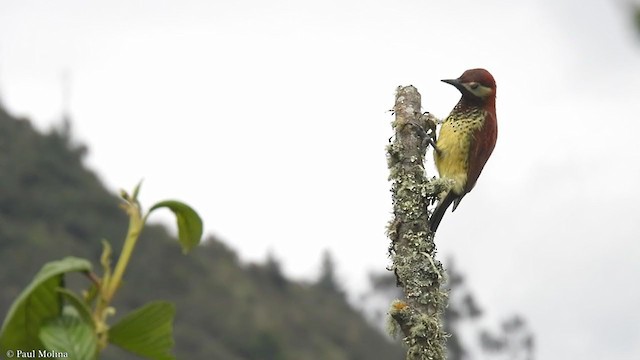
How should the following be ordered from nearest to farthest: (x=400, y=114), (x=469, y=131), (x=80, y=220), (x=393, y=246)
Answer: (x=393, y=246), (x=400, y=114), (x=469, y=131), (x=80, y=220)

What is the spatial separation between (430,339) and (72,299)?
223 cm

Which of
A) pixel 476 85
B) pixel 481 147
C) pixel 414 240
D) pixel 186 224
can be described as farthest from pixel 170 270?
pixel 186 224

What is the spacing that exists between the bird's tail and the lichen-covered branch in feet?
1.92

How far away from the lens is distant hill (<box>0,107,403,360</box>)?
53.7 metres

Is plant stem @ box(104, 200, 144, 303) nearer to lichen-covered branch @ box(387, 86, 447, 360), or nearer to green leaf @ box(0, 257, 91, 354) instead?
green leaf @ box(0, 257, 91, 354)

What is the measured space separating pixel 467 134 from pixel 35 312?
4.52 m

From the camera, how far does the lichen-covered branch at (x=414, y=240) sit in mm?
3543

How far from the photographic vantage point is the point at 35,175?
193ft

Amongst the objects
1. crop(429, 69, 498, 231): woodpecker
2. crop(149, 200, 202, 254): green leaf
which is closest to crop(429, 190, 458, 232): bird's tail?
crop(429, 69, 498, 231): woodpecker

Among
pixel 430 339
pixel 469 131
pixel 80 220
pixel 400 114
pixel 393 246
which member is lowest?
pixel 430 339

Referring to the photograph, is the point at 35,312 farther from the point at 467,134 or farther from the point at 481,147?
the point at 481,147

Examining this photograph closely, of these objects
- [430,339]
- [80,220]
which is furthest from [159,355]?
[80,220]

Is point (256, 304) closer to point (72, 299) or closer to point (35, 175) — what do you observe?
point (35, 175)

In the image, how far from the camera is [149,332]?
1396mm
